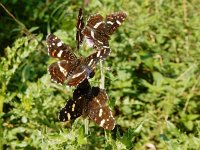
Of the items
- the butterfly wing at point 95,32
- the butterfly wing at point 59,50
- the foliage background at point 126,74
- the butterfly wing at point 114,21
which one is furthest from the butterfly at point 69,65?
the foliage background at point 126,74

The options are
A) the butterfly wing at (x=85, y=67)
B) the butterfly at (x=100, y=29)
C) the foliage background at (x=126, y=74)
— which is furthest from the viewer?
the foliage background at (x=126, y=74)

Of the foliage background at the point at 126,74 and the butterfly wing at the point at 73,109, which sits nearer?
the butterfly wing at the point at 73,109

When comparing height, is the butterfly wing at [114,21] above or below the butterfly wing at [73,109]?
above

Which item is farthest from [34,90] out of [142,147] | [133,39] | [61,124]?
[133,39]

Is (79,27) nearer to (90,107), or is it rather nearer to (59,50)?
(59,50)

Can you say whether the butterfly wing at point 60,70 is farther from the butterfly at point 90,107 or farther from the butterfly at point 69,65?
the butterfly at point 90,107

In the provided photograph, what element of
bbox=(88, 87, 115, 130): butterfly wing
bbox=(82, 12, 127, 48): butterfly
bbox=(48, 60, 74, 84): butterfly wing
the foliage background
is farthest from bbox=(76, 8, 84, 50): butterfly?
the foliage background

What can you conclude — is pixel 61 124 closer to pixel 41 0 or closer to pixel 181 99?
pixel 181 99

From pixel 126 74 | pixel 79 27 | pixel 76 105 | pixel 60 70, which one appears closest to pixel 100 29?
pixel 79 27
